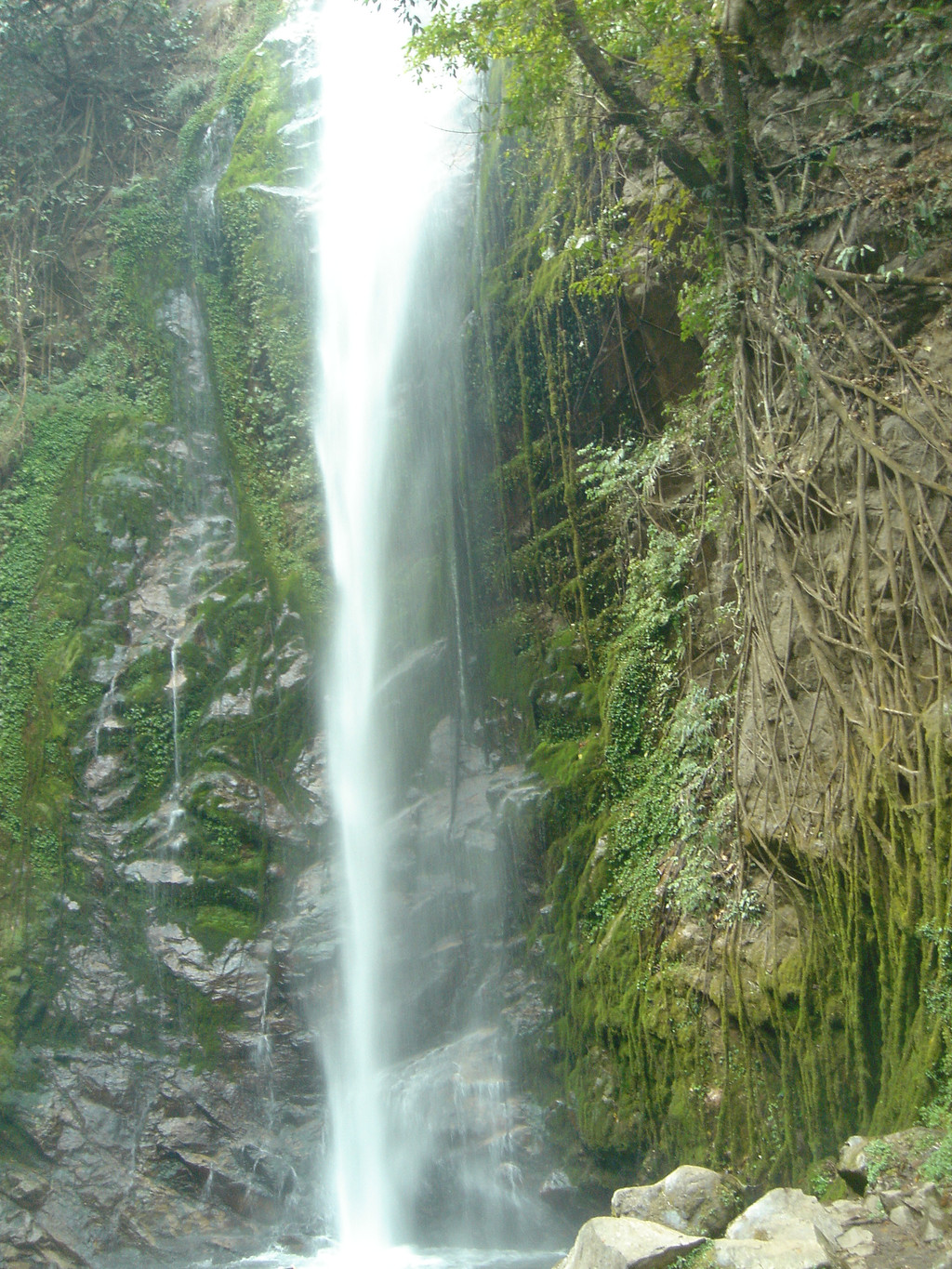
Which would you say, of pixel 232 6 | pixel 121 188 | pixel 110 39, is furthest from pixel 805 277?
pixel 232 6

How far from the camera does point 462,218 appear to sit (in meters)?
11.0

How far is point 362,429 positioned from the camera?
10992 mm

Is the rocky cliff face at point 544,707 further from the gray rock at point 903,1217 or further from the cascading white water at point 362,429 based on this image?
the gray rock at point 903,1217

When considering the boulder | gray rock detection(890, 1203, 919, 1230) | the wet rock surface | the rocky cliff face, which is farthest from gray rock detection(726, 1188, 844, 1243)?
the rocky cliff face

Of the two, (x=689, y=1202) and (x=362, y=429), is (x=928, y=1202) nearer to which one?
(x=689, y=1202)

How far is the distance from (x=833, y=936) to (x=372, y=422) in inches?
313

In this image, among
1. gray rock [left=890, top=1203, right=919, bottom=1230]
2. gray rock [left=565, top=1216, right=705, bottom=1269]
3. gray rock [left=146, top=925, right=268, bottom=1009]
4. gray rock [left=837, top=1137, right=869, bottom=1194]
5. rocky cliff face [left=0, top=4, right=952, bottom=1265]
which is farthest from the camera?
gray rock [left=146, top=925, right=268, bottom=1009]

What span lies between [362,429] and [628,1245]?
29.2 feet

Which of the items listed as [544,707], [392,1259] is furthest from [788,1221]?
[544,707]

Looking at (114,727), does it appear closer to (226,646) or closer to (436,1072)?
(226,646)

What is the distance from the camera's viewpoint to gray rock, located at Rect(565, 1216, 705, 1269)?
3.98 meters

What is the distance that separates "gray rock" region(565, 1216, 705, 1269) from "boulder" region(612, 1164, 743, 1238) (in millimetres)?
381

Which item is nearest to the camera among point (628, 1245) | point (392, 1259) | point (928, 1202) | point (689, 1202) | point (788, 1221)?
point (928, 1202)

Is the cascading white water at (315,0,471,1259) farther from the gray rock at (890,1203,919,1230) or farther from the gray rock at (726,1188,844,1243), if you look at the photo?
the gray rock at (890,1203,919,1230)
